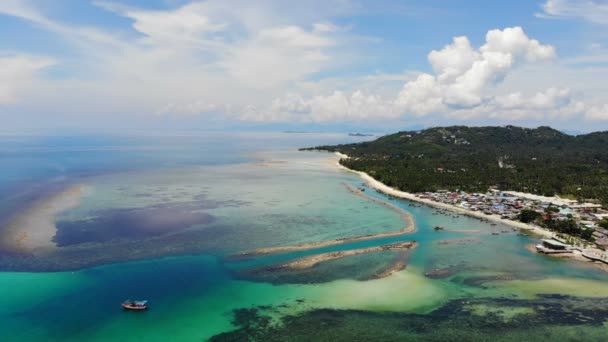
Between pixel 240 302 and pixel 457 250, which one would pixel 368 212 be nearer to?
pixel 457 250

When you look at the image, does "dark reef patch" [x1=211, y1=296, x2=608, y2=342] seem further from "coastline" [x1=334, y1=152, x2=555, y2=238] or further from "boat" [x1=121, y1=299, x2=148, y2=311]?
"coastline" [x1=334, y1=152, x2=555, y2=238]

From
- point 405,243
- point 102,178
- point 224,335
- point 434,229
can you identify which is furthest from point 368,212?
point 102,178

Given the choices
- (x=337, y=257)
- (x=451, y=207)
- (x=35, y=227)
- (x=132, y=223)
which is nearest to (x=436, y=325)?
(x=337, y=257)

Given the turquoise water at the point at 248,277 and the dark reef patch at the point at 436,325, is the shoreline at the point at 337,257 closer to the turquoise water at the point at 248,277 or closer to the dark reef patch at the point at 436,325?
the turquoise water at the point at 248,277

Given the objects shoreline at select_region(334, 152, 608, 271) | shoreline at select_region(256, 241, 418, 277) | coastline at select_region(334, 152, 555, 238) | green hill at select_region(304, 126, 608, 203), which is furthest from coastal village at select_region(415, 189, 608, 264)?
shoreline at select_region(256, 241, 418, 277)

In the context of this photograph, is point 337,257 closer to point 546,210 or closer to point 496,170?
point 546,210
